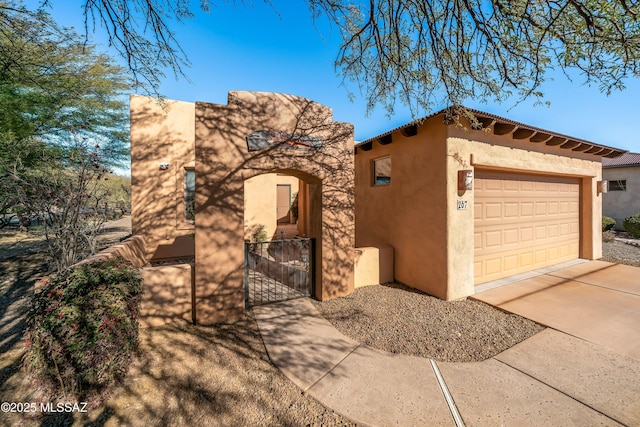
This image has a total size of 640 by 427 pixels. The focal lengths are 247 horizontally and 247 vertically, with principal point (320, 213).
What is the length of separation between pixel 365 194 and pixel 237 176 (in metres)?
4.55

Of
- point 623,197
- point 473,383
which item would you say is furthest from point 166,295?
point 623,197

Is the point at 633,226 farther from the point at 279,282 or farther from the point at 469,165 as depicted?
the point at 279,282

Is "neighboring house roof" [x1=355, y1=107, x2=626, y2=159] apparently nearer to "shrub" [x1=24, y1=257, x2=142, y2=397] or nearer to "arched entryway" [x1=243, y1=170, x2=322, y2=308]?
"arched entryway" [x1=243, y1=170, x2=322, y2=308]

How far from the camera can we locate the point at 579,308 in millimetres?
4664

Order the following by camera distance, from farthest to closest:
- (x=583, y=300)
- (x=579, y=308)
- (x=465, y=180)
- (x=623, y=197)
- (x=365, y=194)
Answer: (x=623, y=197)
(x=365, y=194)
(x=465, y=180)
(x=583, y=300)
(x=579, y=308)

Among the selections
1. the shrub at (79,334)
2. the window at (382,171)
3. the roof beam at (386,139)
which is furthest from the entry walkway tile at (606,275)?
the shrub at (79,334)

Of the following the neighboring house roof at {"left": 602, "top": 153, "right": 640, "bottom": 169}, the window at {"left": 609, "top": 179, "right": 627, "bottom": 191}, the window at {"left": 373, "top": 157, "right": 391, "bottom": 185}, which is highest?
the neighboring house roof at {"left": 602, "top": 153, "right": 640, "bottom": 169}

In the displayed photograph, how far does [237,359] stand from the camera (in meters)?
3.45

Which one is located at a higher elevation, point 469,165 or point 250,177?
point 469,165

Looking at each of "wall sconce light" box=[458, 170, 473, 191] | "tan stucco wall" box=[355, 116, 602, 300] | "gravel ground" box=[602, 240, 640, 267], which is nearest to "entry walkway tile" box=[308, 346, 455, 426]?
"tan stucco wall" box=[355, 116, 602, 300]

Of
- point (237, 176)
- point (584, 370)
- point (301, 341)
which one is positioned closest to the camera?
point (584, 370)

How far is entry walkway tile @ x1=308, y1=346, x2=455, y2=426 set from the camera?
244 cm

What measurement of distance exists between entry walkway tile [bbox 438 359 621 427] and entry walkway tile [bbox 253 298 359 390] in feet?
4.63

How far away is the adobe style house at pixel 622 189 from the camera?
14.6m
